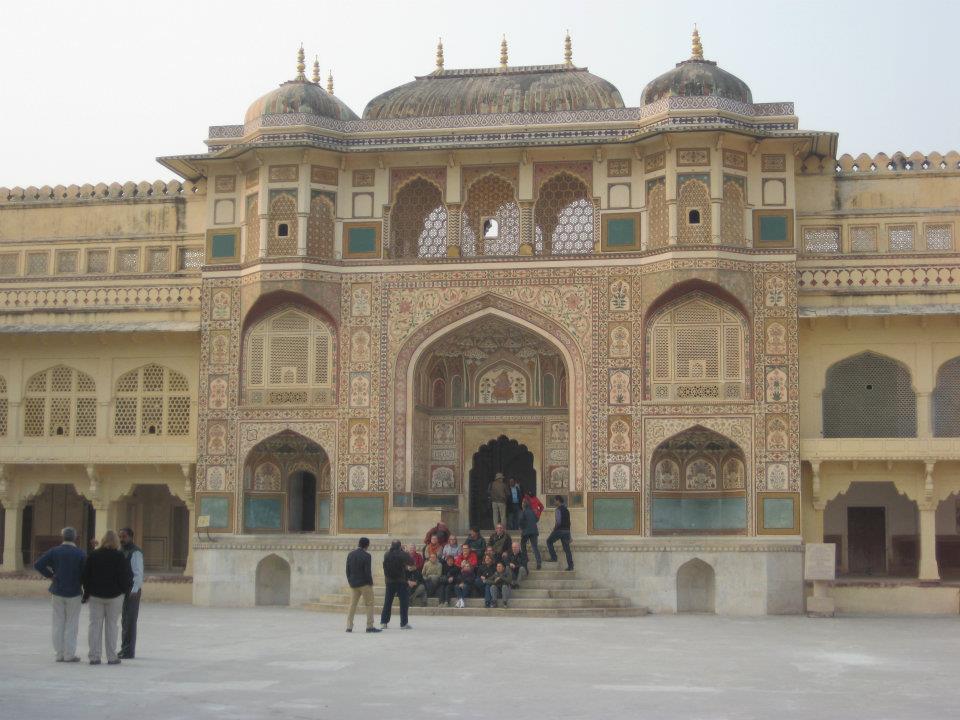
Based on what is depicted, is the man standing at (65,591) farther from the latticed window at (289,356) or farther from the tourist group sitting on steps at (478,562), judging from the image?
the latticed window at (289,356)

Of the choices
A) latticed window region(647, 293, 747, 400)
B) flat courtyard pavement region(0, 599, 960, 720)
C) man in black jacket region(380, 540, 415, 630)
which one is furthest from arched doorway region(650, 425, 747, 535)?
man in black jacket region(380, 540, 415, 630)

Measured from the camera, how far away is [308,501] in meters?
25.1

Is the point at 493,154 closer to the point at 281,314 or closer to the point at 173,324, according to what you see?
the point at 281,314

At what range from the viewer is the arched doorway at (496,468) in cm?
2497

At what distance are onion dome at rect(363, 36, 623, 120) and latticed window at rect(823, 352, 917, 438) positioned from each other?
6.05 m

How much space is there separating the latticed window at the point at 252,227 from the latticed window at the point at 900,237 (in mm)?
10803

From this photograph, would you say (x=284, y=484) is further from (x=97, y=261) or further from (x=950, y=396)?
(x=950, y=396)

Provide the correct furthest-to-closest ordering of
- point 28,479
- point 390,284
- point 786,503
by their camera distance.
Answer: point 28,479 → point 390,284 → point 786,503

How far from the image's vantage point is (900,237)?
2375 centimetres

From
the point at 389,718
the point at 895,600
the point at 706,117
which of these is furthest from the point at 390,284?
the point at 389,718

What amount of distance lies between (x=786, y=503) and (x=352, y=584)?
8.54m

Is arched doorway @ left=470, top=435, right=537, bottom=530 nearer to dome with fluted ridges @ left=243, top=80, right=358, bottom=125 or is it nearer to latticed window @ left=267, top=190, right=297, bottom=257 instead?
→ latticed window @ left=267, top=190, right=297, bottom=257

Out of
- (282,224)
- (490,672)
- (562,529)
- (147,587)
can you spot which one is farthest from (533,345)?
(490,672)

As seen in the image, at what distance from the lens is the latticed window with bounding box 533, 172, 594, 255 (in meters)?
23.6
